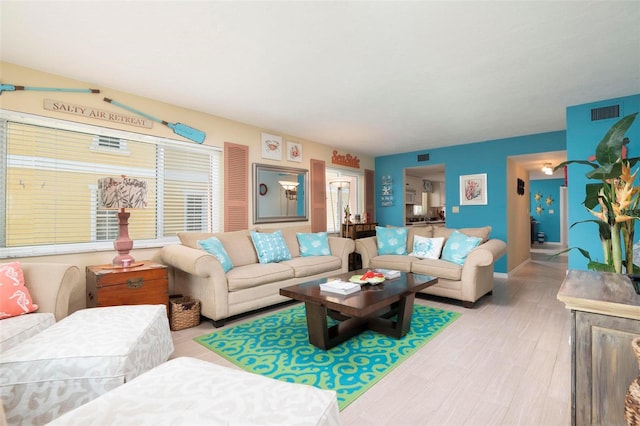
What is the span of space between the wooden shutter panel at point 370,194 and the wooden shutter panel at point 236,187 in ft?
10.8

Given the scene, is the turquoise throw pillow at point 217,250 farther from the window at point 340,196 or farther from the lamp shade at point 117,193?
the window at point 340,196

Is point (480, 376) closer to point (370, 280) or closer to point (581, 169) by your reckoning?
point (370, 280)

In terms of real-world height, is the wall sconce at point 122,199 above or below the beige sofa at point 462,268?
above

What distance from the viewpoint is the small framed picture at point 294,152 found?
16.7ft

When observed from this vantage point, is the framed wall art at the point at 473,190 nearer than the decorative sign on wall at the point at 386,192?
Yes

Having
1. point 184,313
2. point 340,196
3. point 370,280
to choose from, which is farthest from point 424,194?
point 184,313

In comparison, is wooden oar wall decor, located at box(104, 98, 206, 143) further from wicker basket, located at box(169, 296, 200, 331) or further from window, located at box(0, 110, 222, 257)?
wicker basket, located at box(169, 296, 200, 331)

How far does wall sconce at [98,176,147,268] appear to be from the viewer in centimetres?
268

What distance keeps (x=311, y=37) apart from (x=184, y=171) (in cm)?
251

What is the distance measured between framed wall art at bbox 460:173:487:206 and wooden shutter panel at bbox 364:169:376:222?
1.98 metres

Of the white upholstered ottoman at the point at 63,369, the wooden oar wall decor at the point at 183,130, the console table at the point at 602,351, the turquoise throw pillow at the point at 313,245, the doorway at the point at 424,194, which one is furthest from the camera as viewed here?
the doorway at the point at 424,194

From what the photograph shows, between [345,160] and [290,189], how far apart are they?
176cm

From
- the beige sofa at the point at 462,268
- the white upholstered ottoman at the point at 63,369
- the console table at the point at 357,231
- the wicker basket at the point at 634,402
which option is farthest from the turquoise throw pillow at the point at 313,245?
the wicker basket at the point at 634,402

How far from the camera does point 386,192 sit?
279 inches
